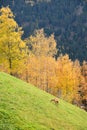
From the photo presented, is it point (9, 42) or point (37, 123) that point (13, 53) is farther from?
point (37, 123)

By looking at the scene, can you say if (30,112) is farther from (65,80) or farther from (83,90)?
(83,90)

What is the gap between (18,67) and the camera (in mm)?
54000

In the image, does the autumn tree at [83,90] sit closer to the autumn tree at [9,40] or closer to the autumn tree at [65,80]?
the autumn tree at [65,80]

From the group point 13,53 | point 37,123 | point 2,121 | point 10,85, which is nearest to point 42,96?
point 10,85

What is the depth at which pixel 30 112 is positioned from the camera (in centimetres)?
2958

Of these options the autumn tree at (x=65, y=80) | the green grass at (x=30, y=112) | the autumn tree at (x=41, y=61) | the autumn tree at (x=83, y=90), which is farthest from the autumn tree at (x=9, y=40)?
the autumn tree at (x=83, y=90)

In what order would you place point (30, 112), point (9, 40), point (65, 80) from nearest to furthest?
1. point (30, 112)
2. point (9, 40)
3. point (65, 80)

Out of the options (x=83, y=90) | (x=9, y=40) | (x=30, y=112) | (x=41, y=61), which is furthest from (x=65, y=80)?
(x=30, y=112)

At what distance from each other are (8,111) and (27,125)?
1931 mm

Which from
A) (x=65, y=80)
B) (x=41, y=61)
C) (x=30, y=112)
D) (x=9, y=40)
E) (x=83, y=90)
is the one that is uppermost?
(x=41, y=61)

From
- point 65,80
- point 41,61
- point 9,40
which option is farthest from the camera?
point 65,80

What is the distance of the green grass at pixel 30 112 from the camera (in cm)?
2594

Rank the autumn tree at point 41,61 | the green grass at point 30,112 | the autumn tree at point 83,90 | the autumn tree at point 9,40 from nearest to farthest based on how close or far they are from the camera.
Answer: the green grass at point 30,112 < the autumn tree at point 9,40 < the autumn tree at point 41,61 < the autumn tree at point 83,90

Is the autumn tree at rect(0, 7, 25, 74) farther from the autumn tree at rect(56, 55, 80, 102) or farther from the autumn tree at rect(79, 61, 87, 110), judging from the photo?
the autumn tree at rect(79, 61, 87, 110)
